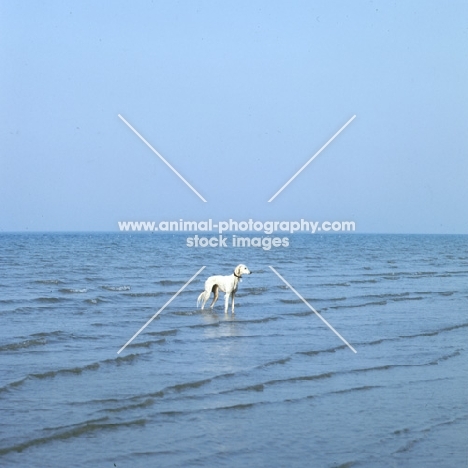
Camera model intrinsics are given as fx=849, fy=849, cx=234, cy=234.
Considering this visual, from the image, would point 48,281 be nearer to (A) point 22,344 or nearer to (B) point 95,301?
(B) point 95,301

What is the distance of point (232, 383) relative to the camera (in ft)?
37.0

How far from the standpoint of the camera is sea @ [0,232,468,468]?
8234mm

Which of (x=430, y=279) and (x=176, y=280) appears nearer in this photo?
(x=176, y=280)

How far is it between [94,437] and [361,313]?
41.8ft

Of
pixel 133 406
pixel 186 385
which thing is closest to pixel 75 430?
pixel 133 406

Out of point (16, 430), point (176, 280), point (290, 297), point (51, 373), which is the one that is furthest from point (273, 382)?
point (176, 280)

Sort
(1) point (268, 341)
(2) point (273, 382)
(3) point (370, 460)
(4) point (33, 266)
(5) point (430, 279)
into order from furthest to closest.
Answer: (4) point (33, 266) < (5) point (430, 279) < (1) point (268, 341) < (2) point (273, 382) < (3) point (370, 460)

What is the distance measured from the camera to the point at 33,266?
3866 centimetres

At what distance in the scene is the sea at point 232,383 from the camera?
324 inches

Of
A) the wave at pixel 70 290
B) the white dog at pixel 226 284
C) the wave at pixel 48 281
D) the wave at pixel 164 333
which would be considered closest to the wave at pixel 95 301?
the wave at pixel 70 290

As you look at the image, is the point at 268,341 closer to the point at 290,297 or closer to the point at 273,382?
the point at 273,382

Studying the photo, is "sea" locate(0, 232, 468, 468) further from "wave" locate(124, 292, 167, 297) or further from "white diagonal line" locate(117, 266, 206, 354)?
"wave" locate(124, 292, 167, 297)

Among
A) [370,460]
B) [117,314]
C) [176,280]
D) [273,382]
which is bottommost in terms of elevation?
[370,460]

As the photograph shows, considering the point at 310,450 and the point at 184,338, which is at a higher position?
the point at 184,338
